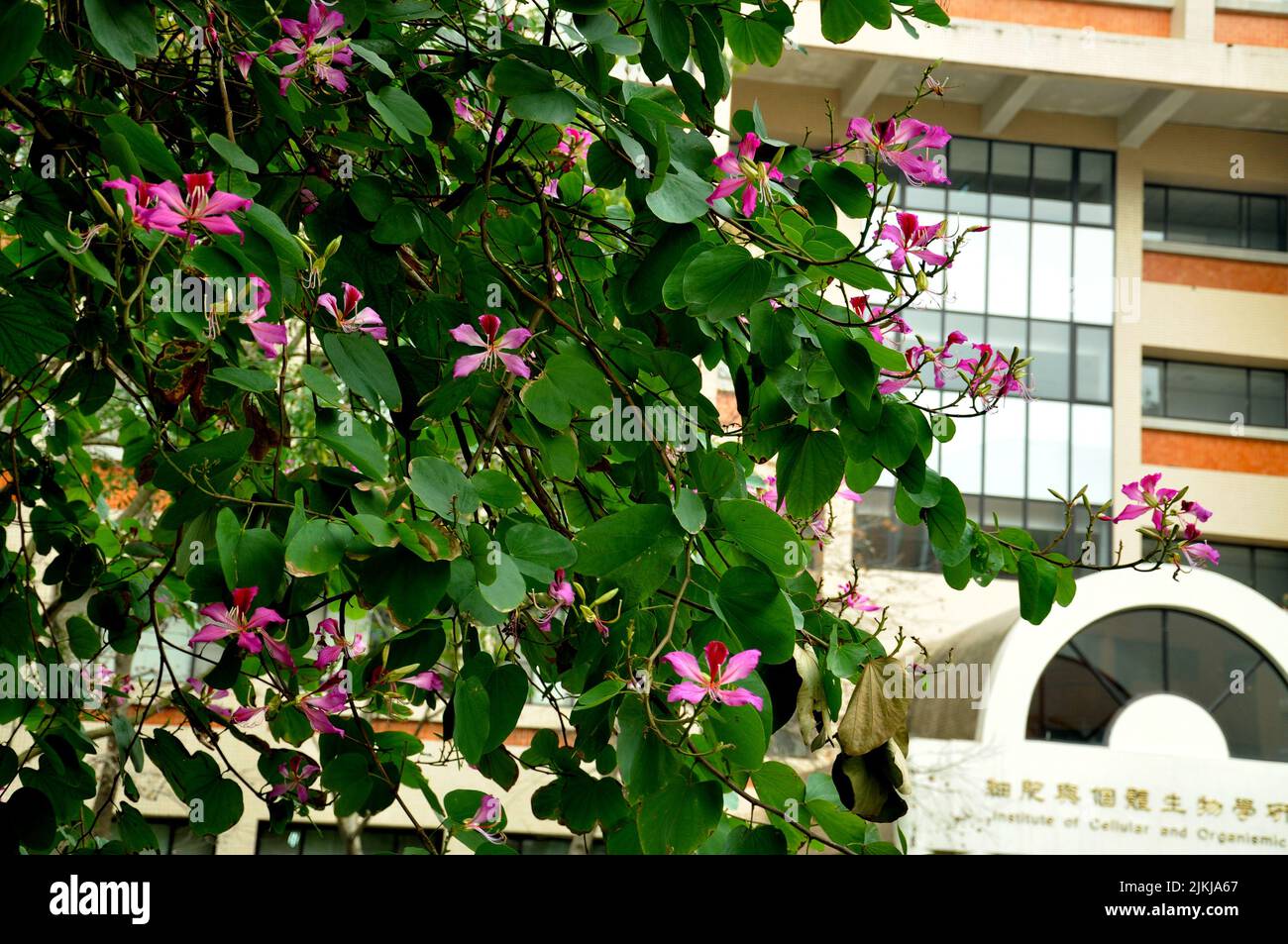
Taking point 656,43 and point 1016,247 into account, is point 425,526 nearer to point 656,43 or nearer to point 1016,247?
point 656,43

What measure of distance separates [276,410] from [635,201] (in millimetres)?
612

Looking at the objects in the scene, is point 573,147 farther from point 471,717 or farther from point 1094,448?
point 1094,448

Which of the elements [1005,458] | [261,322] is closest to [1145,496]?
[261,322]

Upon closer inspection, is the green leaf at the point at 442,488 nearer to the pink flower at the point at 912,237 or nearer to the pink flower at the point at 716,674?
the pink flower at the point at 716,674

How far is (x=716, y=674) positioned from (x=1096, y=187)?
17051 mm

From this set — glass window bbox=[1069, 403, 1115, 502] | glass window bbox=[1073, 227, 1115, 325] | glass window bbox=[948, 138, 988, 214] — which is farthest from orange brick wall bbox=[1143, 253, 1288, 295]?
glass window bbox=[948, 138, 988, 214]

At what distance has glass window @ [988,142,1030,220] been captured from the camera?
16.5 m

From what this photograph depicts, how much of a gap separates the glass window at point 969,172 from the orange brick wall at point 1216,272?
8.11 ft

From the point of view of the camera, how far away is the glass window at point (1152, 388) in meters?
16.5

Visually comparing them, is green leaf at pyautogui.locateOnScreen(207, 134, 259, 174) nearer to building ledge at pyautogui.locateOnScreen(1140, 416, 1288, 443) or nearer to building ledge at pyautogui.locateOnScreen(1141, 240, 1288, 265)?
building ledge at pyautogui.locateOnScreen(1140, 416, 1288, 443)

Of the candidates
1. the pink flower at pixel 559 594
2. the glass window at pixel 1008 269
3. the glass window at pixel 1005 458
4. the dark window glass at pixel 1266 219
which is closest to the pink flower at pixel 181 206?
the pink flower at pixel 559 594

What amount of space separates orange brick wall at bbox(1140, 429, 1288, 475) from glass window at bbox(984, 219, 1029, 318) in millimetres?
2353

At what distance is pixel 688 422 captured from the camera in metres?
1.79
